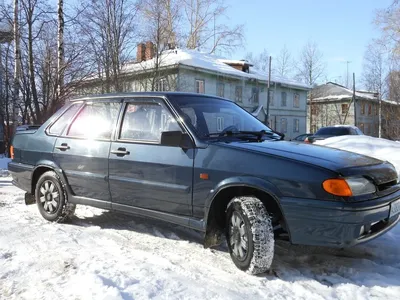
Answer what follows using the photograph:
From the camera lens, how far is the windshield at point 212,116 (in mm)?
3674

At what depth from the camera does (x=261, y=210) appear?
3033 mm

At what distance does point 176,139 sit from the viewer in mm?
3404

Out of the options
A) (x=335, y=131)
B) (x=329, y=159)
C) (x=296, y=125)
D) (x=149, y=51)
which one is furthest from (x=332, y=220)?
(x=296, y=125)

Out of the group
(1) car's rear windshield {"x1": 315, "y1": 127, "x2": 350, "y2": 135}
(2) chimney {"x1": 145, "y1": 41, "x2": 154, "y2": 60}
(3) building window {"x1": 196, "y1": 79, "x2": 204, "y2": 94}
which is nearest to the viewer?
(1) car's rear windshield {"x1": 315, "y1": 127, "x2": 350, "y2": 135}

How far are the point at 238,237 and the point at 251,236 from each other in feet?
0.73

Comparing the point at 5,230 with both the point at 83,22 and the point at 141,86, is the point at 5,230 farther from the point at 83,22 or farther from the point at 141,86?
the point at 141,86

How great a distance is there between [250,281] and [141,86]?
70.2 feet

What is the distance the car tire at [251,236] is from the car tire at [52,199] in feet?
7.83

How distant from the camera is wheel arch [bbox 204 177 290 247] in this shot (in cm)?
298

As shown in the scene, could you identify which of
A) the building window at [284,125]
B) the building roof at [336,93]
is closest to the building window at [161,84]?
the building window at [284,125]

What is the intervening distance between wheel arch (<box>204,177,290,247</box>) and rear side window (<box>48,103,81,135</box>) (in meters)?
2.45

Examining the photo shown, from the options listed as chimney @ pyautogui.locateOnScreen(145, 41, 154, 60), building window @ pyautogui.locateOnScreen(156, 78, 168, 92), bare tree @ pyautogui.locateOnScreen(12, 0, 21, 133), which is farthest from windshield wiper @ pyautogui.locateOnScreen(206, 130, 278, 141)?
chimney @ pyautogui.locateOnScreen(145, 41, 154, 60)

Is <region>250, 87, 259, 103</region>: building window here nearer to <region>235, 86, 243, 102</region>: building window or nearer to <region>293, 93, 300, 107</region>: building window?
<region>235, 86, 243, 102</region>: building window

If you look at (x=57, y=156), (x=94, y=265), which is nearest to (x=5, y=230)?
(x=57, y=156)
